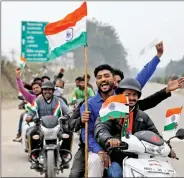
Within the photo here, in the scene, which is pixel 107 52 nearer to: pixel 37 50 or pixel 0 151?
pixel 37 50

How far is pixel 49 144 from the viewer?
609 cm

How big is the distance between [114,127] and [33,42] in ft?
52.7

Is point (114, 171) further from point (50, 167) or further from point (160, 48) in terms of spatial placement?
point (50, 167)

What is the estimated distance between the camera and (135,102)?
3680 mm

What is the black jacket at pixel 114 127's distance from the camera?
3.44 metres

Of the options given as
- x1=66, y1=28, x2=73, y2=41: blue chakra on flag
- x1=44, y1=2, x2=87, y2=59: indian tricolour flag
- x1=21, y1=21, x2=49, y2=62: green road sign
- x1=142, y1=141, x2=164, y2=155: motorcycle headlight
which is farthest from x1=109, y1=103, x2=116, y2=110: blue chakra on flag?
x1=21, y1=21, x2=49, y2=62: green road sign

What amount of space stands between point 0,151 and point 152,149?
6157mm

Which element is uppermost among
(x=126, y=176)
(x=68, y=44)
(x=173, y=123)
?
(x=68, y=44)

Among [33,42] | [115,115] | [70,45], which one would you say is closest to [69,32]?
[70,45]

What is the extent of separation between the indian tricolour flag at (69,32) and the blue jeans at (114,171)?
4.48ft

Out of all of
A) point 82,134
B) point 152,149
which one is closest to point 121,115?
point 152,149

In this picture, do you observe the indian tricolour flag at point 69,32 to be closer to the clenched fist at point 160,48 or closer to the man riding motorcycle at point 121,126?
the clenched fist at point 160,48

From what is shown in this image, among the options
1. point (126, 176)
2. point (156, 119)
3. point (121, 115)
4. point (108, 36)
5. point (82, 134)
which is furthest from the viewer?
point (108, 36)

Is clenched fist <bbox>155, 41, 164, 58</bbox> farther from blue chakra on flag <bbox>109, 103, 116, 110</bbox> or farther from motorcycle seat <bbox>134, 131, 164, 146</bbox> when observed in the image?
motorcycle seat <bbox>134, 131, 164, 146</bbox>
